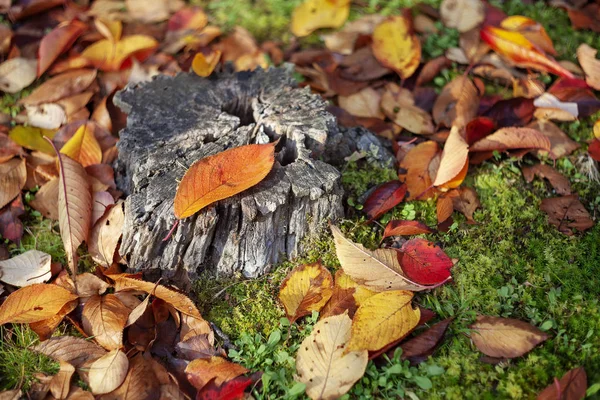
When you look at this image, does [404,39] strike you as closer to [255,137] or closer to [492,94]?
[492,94]

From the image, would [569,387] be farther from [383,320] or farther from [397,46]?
[397,46]

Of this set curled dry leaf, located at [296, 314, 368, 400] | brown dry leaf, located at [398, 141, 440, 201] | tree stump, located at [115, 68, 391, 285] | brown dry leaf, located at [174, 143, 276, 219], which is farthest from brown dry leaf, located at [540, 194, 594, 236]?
brown dry leaf, located at [174, 143, 276, 219]

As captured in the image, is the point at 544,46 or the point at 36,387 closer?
the point at 36,387

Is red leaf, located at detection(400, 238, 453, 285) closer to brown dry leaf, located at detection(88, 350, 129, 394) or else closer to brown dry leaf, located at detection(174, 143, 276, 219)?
brown dry leaf, located at detection(174, 143, 276, 219)

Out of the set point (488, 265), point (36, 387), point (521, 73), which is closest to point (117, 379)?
point (36, 387)

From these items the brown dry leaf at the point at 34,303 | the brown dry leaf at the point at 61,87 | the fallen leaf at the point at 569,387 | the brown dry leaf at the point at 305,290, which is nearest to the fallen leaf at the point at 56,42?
the brown dry leaf at the point at 61,87

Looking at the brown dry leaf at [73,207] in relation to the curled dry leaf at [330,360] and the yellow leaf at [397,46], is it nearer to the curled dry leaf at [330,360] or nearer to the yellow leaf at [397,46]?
the curled dry leaf at [330,360]
